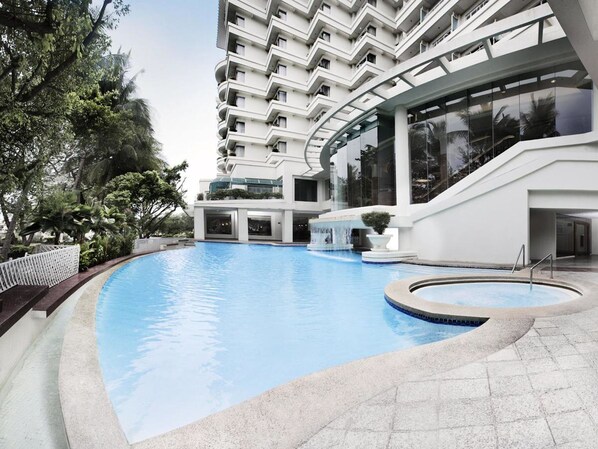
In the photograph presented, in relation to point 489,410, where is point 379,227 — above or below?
above

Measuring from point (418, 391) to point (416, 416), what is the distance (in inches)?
14.0

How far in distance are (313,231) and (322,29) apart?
2621 cm

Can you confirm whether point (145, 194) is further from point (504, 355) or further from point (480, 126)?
point (504, 355)

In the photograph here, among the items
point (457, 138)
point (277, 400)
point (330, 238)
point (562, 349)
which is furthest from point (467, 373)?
point (330, 238)

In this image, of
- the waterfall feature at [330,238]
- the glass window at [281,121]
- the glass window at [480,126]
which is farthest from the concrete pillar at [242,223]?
the glass window at [480,126]

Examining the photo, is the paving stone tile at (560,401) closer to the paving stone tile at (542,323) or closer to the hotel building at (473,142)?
the paving stone tile at (542,323)

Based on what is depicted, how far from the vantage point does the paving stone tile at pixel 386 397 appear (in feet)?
8.48

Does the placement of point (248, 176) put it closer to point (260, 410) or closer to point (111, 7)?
point (111, 7)

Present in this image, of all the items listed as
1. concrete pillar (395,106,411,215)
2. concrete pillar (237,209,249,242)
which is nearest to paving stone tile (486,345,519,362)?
concrete pillar (395,106,411,215)

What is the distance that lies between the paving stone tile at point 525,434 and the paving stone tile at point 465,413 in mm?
123

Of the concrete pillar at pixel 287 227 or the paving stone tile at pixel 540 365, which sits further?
the concrete pillar at pixel 287 227

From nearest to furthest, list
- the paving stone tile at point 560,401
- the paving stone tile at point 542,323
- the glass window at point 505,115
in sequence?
the paving stone tile at point 560,401
the paving stone tile at point 542,323
the glass window at point 505,115

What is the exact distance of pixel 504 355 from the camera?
333 centimetres

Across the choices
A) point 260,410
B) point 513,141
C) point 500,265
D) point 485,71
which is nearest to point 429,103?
point 485,71
